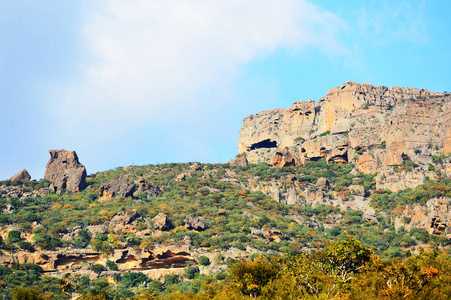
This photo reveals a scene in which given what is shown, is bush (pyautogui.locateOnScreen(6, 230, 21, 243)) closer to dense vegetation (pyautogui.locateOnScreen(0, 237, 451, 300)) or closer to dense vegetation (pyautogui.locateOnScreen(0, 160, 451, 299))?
dense vegetation (pyautogui.locateOnScreen(0, 160, 451, 299))

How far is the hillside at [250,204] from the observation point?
9375cm

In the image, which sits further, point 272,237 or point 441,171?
point 441,171

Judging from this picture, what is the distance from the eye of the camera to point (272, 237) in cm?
10938

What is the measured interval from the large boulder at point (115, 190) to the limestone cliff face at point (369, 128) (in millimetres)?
59793

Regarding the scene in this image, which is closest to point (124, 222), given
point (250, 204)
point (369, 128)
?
point (250, 204)

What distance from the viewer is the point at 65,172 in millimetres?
144375

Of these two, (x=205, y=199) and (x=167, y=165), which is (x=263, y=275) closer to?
(x=205, y=199)

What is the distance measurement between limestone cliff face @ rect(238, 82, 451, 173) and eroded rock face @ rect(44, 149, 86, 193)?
6824 cm

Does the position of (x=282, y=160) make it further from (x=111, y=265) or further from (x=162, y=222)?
(x=111, y=265)

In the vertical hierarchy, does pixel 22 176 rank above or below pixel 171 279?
above

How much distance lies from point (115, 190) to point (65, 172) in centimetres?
2211

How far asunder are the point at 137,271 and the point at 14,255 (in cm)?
2297

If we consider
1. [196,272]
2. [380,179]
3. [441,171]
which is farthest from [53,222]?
[441,171]

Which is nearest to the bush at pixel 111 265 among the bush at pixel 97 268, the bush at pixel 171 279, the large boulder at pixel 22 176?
the bush at pixel 97 268
